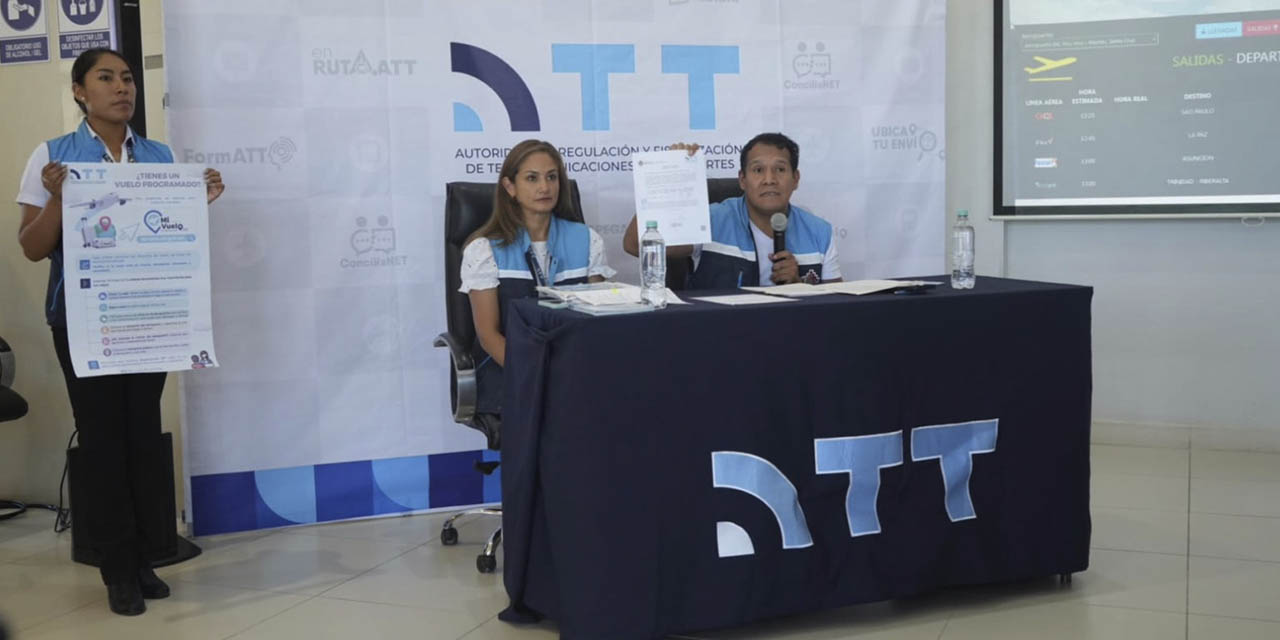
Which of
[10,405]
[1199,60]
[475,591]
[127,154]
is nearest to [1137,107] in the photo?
[1199,60]

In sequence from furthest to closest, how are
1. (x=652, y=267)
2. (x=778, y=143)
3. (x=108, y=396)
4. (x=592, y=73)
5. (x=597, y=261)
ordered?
(x=592, y=73) → (x=778, y=143) → (x=597, y=261) → (x=108, y=396) → (x=652, y=267)

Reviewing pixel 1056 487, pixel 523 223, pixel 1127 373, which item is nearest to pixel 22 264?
pixel 523 223

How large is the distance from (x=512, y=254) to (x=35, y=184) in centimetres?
139

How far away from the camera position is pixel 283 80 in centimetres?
417

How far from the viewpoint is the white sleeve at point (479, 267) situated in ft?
12.3

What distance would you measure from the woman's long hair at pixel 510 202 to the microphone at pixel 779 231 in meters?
0.69

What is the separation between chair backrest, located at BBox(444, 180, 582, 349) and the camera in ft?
12.8

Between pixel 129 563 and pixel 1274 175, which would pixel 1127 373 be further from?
pixel 129 563

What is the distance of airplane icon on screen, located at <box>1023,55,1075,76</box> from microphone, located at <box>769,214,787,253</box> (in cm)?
183

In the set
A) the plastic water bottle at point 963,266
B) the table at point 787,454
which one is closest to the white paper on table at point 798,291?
the table at point 787,454

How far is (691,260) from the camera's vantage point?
418 centimetres

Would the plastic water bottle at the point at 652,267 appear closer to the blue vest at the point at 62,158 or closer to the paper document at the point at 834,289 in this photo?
the paper document at the point at 834,289

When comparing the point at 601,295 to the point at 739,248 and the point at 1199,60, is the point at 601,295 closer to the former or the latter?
the point at 739,248

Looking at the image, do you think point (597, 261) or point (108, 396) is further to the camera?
point (597, 261)
